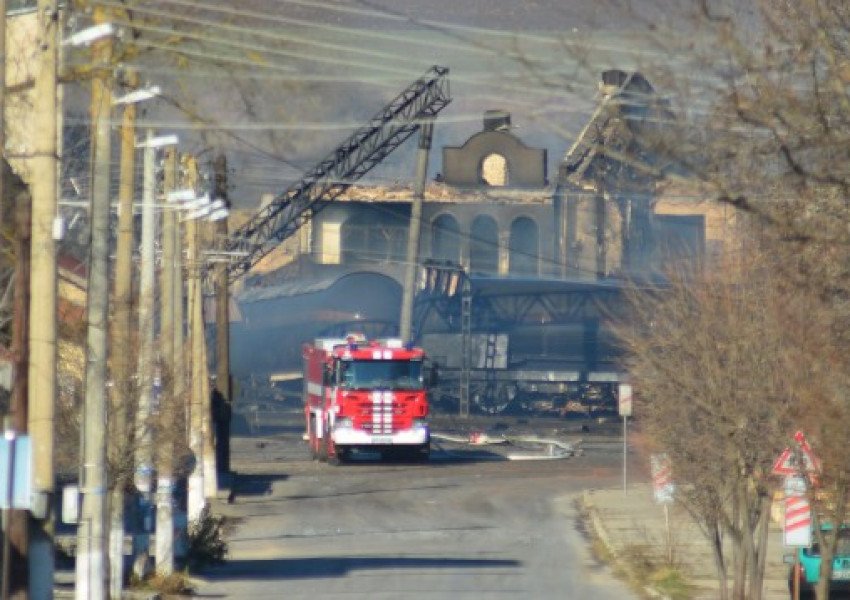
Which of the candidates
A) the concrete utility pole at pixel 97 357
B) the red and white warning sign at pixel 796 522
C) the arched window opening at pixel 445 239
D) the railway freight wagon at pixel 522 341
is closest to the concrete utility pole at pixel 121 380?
the concrete utility pole at pixel 97 357

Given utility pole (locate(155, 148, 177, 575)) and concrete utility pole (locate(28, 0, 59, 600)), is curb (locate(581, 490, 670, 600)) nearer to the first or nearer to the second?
utility pole (locate(155, 148, 177, 575))

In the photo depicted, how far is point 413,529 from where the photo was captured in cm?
3838

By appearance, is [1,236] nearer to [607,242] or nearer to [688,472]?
[688,472]

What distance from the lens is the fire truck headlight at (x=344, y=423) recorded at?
54.4m

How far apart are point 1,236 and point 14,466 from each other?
28.5 ft

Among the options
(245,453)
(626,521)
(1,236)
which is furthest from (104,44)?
(245,453)

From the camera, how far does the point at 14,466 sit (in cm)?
1482

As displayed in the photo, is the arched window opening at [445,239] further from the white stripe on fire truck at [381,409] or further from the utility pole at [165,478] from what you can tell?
the utility pole at [165,478]

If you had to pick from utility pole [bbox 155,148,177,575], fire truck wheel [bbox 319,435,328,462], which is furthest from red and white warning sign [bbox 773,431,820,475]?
fire truck wheel [bbox 319,435,328,462]

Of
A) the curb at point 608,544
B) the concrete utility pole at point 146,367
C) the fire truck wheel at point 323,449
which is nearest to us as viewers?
the concrete utility pole at point 146,367

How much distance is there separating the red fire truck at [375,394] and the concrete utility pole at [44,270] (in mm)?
33986

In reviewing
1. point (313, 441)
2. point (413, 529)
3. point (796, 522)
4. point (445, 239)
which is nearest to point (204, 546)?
point (413, 529)

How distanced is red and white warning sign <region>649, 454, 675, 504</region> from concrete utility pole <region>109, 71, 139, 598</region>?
24.5 feet

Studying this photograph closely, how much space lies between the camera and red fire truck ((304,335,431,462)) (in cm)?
5409
